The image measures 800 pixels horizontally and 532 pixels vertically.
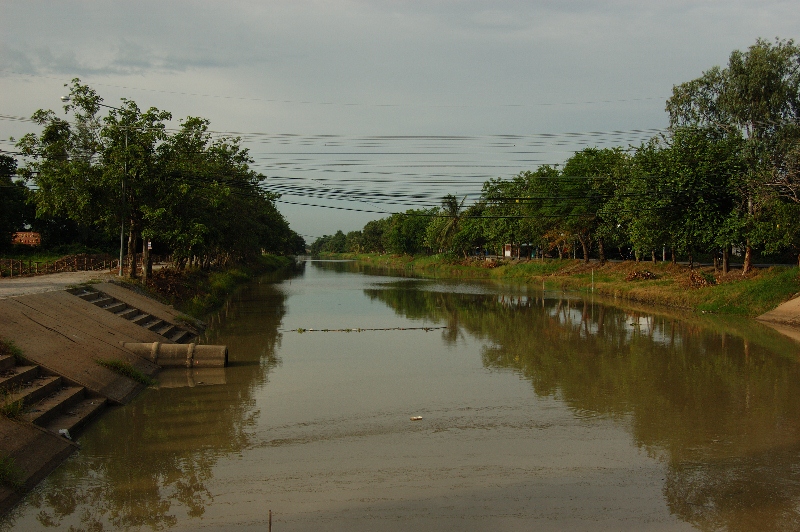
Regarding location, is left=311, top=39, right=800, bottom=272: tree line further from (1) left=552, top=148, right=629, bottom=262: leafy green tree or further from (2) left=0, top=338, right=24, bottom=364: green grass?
(2) left=0, top=338, right=24, bottom=364: green grass

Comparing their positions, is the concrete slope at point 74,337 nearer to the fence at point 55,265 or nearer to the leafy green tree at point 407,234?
the fence at point 55,265

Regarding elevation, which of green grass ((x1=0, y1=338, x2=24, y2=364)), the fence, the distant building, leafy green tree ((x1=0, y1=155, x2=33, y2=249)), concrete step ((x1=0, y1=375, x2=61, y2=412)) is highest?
leafy green tree ((x1=0, y1=155, x2=33, y2=249))

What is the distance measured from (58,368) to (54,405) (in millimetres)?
1550

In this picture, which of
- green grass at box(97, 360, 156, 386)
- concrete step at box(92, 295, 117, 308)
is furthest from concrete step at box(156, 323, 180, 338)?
green grass at box(97, 360, 156, 386)

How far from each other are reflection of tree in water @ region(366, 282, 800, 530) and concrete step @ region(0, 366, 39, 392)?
29.3ft

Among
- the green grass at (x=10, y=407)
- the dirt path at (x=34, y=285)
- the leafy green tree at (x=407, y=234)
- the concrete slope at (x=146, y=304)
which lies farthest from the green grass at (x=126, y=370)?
the leafy green tree at (x=407, y=234)

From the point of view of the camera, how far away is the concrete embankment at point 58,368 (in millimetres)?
8188

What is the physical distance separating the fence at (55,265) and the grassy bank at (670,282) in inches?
957

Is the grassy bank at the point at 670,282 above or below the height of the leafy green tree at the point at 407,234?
below

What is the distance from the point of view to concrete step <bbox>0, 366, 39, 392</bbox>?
9508mm

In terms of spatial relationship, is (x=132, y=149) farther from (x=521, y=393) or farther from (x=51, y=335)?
(x=521, y=393)

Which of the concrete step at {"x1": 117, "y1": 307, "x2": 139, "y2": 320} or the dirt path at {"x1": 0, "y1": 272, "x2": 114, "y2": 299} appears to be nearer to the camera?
the dirt path at {"x1": 0, "y1": 272, "x2": 114, "y2": 299}

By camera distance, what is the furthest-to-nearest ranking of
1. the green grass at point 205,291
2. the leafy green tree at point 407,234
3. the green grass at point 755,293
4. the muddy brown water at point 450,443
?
the leafy green tree at point 407,234 < the green grass at point 205,291 < the green grass at point 755,293 < the muddy brown water at point 450,443

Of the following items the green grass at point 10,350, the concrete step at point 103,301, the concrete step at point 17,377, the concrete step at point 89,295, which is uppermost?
the concrete step at point 89,295
